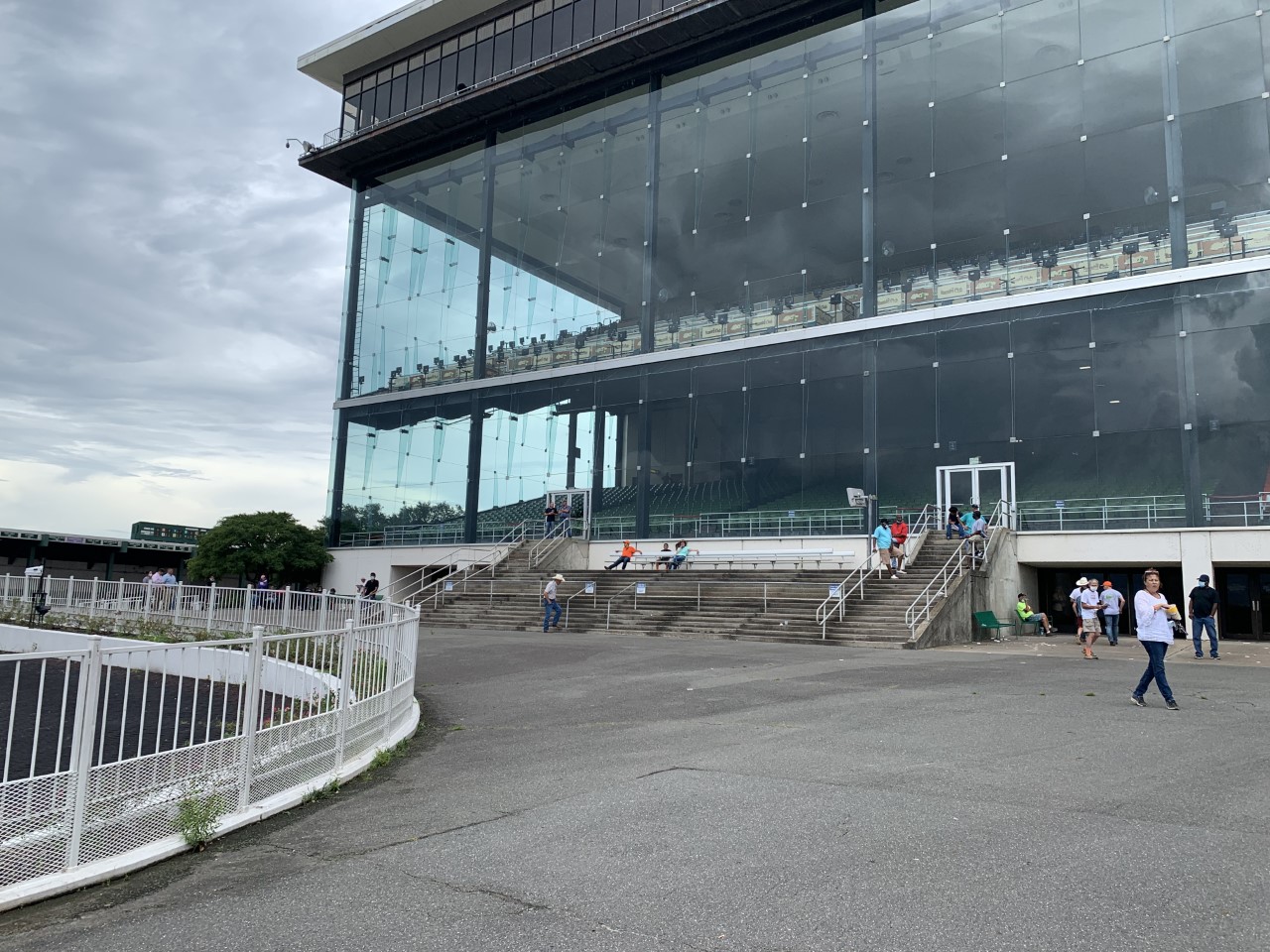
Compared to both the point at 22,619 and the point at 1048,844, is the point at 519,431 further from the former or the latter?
the point at 1048,844

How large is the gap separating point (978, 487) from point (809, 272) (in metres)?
9.90

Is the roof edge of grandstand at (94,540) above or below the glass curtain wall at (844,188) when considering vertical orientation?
below

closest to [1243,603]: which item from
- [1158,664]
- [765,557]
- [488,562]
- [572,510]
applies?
[765,557]

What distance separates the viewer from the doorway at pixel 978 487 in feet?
98.6

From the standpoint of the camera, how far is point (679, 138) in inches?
1548

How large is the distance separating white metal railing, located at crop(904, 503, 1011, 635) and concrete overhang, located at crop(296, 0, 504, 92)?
101 feet

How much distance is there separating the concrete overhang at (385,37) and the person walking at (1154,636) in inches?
1592

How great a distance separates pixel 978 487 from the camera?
3052 cm

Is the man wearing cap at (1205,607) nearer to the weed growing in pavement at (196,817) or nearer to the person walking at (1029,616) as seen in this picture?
the person walking at (1029,616)

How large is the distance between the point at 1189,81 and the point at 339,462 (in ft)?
119

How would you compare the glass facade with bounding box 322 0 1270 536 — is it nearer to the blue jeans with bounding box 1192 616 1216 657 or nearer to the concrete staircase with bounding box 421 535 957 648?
the concrete staircase with bounding box 421 535 957 648

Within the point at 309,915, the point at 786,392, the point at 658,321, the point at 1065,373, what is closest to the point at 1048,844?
the point at 309,915

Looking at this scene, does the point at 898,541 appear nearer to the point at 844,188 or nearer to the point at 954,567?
the point at 954,567

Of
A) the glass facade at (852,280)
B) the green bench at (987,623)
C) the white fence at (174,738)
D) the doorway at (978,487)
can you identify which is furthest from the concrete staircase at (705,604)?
the white fence at (174,738)
